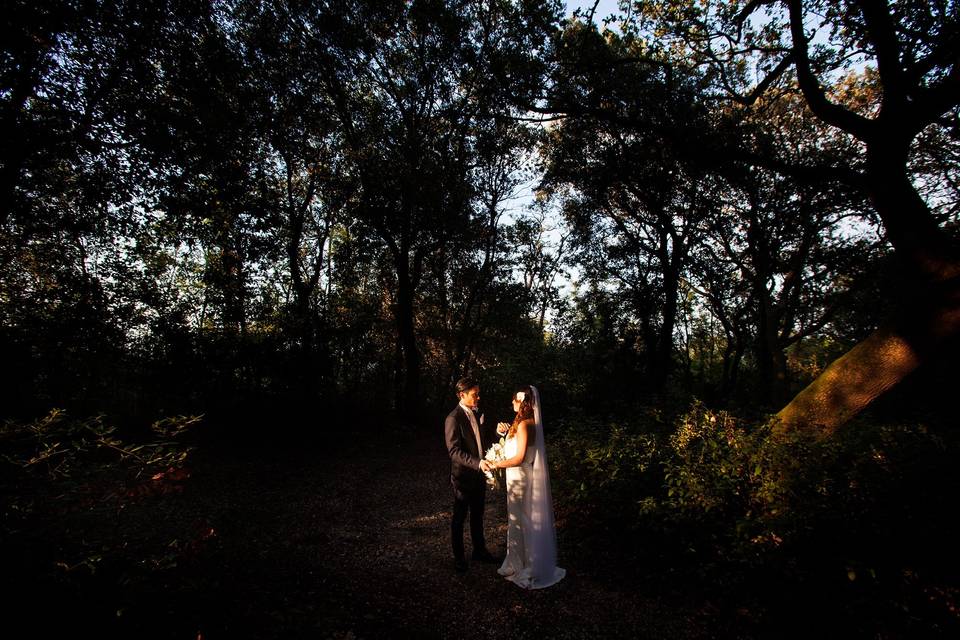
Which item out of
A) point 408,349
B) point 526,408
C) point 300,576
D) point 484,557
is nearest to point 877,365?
point 526,408

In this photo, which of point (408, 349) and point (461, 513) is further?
point (408, 349)

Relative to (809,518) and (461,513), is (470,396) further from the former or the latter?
(809,518)

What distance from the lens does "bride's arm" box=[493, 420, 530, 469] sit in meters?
5.03

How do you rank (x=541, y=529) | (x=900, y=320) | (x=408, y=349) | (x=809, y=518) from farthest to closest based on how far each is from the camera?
(x=408, y=349), (x=900, y=320), (x=541, y=529), (x=809, y=518)

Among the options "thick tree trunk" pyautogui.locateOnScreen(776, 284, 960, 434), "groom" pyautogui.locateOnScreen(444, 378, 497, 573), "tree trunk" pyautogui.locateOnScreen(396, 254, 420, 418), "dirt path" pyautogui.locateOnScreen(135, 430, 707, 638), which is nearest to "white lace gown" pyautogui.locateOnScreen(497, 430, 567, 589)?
"dirt path" pyautogui.locateOnScreen(135, 430, 707, 638)

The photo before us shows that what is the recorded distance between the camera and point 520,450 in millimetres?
5051

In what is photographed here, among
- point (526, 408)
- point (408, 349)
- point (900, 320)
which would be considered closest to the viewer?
point (526, 408)

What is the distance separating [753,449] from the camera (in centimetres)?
466

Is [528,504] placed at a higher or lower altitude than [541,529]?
higher

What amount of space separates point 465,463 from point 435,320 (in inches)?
569

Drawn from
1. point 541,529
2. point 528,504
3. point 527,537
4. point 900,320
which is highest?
point 900,320

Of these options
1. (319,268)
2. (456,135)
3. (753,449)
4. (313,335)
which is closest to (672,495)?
(753,449)

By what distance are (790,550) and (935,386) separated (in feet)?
32.7

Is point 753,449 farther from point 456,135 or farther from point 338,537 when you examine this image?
point 456,135
